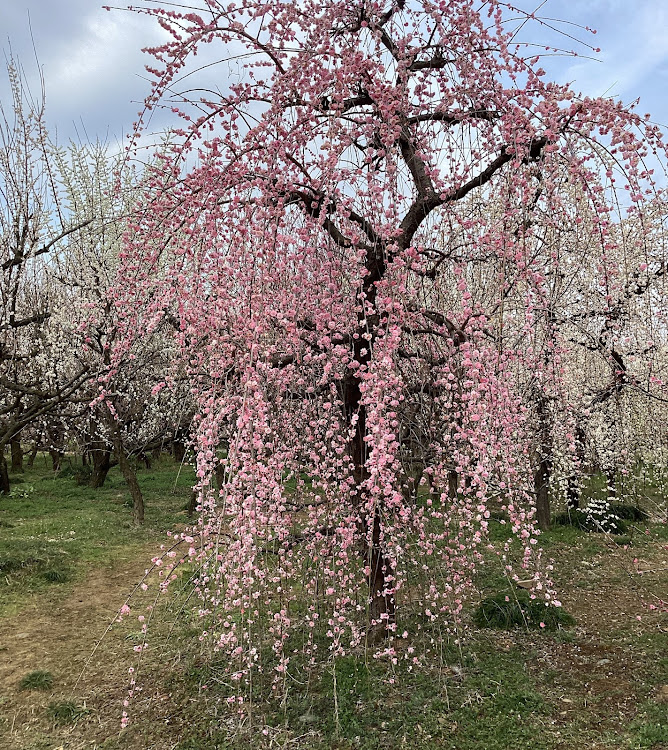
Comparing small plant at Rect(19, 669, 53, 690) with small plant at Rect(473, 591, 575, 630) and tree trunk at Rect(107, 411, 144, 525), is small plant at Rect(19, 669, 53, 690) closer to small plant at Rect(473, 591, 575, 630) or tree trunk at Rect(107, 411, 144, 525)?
small plant at Rect(473, 591, 575, 630)

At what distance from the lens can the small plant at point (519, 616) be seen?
4562 mm

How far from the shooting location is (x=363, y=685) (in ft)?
12.1

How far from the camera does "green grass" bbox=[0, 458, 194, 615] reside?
6328mm

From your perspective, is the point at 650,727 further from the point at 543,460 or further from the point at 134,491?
the point at 134,491

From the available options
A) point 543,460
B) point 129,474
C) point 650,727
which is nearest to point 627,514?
point 543,460

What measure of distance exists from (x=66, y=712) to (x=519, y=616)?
346cm

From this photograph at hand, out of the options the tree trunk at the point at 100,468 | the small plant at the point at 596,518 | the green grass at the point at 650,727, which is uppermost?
the tree trunk at the point at 100,468

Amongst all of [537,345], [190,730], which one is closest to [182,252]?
[537,345]

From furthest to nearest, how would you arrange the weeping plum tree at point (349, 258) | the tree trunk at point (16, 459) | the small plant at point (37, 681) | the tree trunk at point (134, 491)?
the tree trunk at point (16, 459) < the tree trunk at point (134, 491) < the small plant at point (37, 681) < the weeping plum tree at point (349, 258)

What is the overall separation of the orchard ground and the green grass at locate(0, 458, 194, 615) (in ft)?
0.31

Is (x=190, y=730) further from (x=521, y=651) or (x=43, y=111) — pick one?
(x=43, y=111)

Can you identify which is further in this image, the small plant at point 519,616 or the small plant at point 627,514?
the small plant at point 627,514

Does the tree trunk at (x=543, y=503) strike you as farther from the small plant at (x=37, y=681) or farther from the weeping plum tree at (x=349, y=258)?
the small plant at (x=37, y=681)

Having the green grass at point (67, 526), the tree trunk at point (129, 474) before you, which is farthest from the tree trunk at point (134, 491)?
the green grass at point (67, 526)
